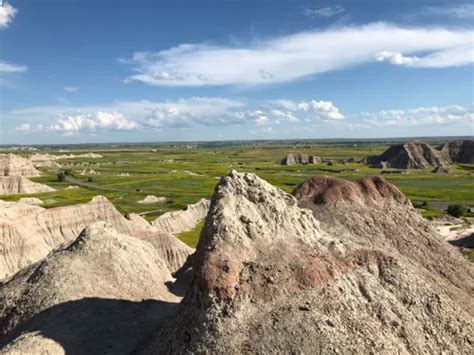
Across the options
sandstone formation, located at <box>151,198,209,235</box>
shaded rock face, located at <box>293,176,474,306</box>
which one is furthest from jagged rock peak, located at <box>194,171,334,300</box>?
sandstone formation, located at <box>151,198,209,235</box>

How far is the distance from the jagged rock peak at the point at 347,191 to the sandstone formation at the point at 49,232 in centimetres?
2005

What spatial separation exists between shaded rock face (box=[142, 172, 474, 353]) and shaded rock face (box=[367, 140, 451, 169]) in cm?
16410

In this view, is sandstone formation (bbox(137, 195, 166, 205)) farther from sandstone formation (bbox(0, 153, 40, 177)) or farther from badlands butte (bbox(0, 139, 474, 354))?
badlands butte (bbox(0, 139, 474, 354))

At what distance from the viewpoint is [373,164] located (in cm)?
19050

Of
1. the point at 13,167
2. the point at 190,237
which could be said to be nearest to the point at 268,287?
the point at 190,237

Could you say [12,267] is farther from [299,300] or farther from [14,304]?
[299,300]

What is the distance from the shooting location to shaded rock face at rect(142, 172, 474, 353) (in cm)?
1898

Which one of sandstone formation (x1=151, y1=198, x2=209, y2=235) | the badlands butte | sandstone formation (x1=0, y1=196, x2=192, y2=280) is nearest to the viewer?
the badlands butte

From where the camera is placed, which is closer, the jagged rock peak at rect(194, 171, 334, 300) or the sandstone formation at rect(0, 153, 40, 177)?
the jagged rock peak at rect(194, 171, 334, 300)

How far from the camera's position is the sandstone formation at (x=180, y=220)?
7088cm

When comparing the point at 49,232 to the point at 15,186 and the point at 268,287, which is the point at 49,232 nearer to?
the point at 268,287

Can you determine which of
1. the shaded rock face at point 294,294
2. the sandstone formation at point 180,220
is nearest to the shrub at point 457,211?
the sandstone formation at point 180,220

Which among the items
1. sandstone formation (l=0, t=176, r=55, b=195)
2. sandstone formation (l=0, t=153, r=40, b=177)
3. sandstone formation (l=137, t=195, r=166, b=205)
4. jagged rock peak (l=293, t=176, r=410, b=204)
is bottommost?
sandstone formation (l=137, t=195, r=166, b=205)

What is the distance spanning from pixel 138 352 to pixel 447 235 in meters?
56.3
